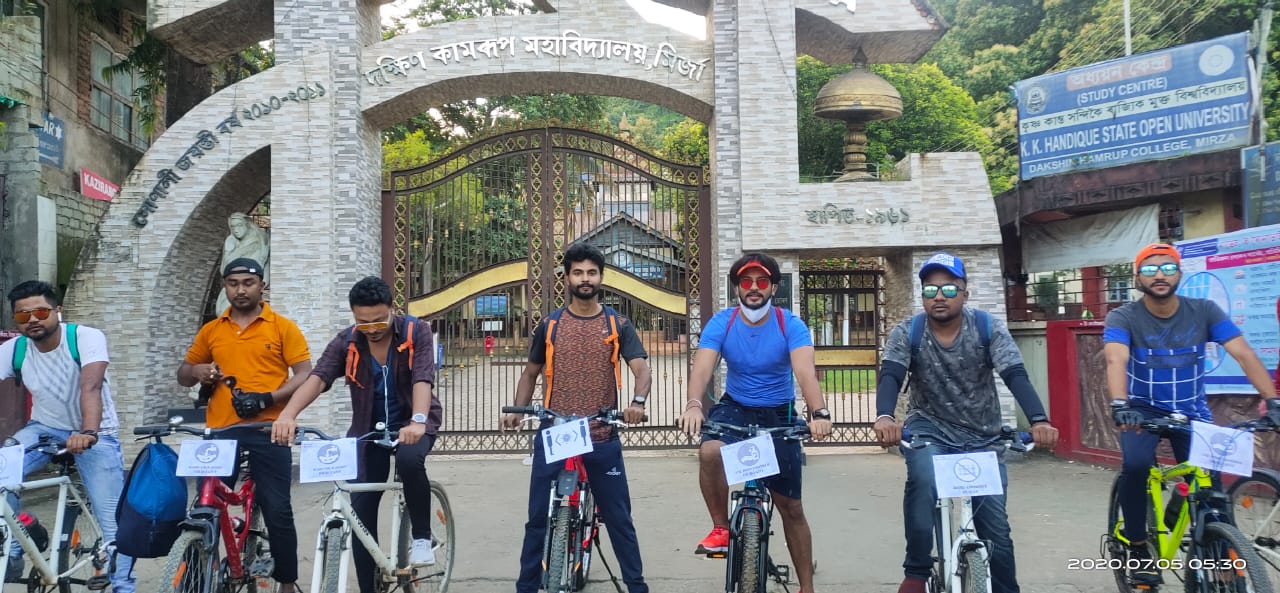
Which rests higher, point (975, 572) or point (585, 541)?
point (975, 572)

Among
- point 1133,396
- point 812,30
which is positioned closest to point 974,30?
point 812,30

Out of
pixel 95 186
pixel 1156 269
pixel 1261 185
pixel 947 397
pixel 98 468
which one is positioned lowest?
pixel 98 468

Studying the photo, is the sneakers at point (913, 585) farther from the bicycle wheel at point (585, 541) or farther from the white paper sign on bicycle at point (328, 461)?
the white paper sign on bicycle at point (328, 461)

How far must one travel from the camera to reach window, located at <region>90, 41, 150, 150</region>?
1403 centimetres

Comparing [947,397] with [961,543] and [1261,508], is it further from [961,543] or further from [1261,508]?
[1261,508]

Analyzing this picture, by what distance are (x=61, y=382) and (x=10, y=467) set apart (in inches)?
24.9

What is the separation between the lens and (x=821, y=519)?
7203mm

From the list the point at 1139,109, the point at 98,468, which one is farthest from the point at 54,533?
the point at 1139,109

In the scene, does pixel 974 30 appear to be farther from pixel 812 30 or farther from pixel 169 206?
pixel 169 206

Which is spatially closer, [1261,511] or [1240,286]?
[1261,511]

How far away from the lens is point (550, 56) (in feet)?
32.8

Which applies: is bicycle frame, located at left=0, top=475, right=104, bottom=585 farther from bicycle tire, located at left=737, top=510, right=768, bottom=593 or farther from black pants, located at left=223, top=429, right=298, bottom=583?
bicycle tire, located at left=737, top=510, right=768, bottom=593

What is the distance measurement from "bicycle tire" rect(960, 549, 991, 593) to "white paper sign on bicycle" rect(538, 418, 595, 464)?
1.75m

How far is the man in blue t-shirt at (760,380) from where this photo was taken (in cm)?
457
